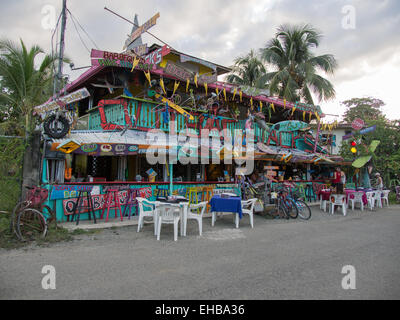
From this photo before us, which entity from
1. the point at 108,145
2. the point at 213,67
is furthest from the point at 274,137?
the point at 108,145

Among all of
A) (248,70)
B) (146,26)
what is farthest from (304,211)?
(248,70)

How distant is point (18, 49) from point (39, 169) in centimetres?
731

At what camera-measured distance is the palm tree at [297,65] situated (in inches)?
750

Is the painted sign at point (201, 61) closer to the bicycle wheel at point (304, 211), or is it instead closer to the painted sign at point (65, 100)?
the painted sign at point (65, 100)

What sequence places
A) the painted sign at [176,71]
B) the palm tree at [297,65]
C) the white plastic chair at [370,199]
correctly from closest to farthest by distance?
the painted sign at [176,71] < the white plastic chair at [370,199] < the palm tree at [297,65]

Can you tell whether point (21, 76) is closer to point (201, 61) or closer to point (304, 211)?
point (201, 61)

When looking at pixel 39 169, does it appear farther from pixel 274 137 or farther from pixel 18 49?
pixel 274 137

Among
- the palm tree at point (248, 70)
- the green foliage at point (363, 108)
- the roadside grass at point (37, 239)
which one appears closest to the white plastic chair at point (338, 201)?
the roadside grass at point (37, 239)

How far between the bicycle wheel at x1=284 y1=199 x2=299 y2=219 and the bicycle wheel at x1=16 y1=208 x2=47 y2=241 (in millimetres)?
7599

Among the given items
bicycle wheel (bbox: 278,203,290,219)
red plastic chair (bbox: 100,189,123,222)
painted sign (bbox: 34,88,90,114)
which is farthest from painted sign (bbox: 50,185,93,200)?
bicycle wheel (bbox: 278,203,290,219)

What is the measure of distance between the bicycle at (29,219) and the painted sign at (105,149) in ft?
6.01

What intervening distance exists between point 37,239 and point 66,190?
204 centimetres

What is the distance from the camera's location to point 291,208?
9789mm

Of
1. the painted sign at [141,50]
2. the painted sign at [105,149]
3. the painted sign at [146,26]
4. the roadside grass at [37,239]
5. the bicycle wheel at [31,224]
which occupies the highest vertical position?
the painted sign at [146,26]
